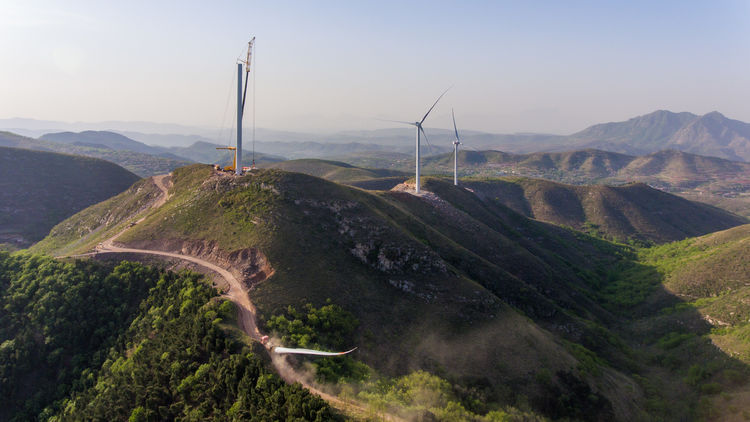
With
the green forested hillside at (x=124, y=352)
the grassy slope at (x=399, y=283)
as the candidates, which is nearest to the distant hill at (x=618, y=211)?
the grassy slope at (x=399, y=283)

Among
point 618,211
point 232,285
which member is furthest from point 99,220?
point 618,211

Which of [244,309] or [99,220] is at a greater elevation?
[99,220]

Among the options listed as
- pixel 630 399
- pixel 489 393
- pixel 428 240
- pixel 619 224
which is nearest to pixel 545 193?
pixel 619 224

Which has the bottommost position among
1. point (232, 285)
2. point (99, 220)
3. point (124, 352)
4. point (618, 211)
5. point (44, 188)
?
point (124, 352)

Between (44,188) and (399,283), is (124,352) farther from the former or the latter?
(44,188)

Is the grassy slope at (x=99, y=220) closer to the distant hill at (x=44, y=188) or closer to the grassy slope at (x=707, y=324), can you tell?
the distant hill at (x=44, y=188)

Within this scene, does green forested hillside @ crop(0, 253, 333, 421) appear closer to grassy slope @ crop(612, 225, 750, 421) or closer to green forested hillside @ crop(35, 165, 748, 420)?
green forested hillside @ crop(35, 165, 748, 420)

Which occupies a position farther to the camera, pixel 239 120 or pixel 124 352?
pixel 239 120
